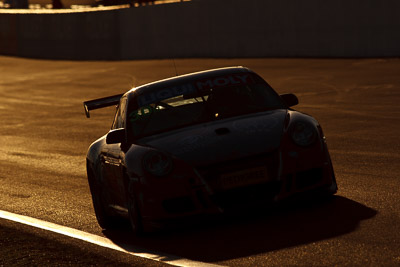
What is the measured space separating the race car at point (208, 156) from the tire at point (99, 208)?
2 cm

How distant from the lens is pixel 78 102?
26906mm

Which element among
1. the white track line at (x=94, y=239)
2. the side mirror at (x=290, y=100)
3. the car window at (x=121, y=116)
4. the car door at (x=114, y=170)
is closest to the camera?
the white track line at (x=94, y=239)

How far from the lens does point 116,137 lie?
8938 millimetres

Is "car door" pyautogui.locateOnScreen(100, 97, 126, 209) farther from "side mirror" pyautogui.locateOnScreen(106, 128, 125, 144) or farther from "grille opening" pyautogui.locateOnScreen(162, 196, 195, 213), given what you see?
"grille opening" pyautogui.locateOnScreen(162, 196, 195, 213)

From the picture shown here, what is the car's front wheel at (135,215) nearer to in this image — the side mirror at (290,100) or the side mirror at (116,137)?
the side mirror at (116,137)

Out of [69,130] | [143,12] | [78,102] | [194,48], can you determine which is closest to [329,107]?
[69,130]

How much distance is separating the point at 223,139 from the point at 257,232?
2.68ft

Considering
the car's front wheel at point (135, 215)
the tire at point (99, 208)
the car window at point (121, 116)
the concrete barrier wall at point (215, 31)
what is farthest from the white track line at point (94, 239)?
the concrete barrier wall at point (215, 31)

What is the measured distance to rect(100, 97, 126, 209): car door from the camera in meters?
8.76

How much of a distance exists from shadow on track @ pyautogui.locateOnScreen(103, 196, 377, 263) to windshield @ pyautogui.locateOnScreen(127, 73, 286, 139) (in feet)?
3.07

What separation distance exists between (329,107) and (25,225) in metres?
10.5

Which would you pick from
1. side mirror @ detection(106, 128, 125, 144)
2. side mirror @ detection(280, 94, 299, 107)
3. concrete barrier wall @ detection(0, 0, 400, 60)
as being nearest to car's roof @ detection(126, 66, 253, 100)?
side mirror @ detection(280, 94, 299, 107)

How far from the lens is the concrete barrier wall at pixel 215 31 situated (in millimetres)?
27266

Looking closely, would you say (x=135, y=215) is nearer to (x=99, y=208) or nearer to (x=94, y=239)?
(x=94, y=239)
